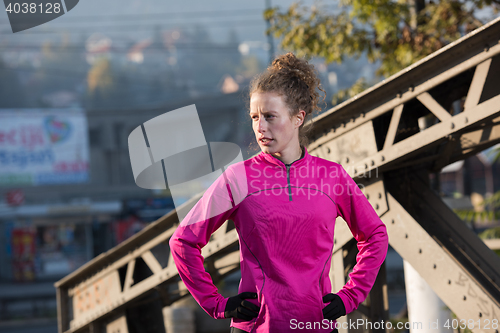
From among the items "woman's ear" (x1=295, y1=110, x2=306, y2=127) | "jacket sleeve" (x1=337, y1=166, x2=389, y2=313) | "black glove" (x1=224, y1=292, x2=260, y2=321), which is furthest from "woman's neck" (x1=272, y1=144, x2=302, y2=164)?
"black glove" (x1=224, y1=292, x2=260, y2=321)

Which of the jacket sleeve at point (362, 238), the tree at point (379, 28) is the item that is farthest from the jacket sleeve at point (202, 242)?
the tree at point (379, 28)

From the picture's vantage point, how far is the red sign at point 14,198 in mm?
25772

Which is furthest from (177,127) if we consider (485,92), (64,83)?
(64,83)

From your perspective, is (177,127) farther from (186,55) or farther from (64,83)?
(186,55)

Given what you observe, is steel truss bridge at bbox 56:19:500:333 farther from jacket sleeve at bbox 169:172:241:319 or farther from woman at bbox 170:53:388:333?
jacket sleeve at bbox 169:172:241:319

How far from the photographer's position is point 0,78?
58.6 meters

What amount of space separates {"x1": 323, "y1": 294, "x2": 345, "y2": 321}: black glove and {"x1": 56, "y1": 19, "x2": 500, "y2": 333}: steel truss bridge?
166 cm

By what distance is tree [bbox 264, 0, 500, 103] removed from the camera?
670 centimetres

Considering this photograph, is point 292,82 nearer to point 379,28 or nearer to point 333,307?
Answer: point 333,307

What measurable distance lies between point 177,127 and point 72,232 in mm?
26072

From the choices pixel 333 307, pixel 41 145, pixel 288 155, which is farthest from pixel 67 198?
pixel 333 307

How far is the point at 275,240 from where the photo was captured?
6.80ft

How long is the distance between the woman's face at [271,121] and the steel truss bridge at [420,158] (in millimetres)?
1590

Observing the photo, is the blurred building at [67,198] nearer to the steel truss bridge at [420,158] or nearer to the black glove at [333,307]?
the steel truss bridge at [420,158]
